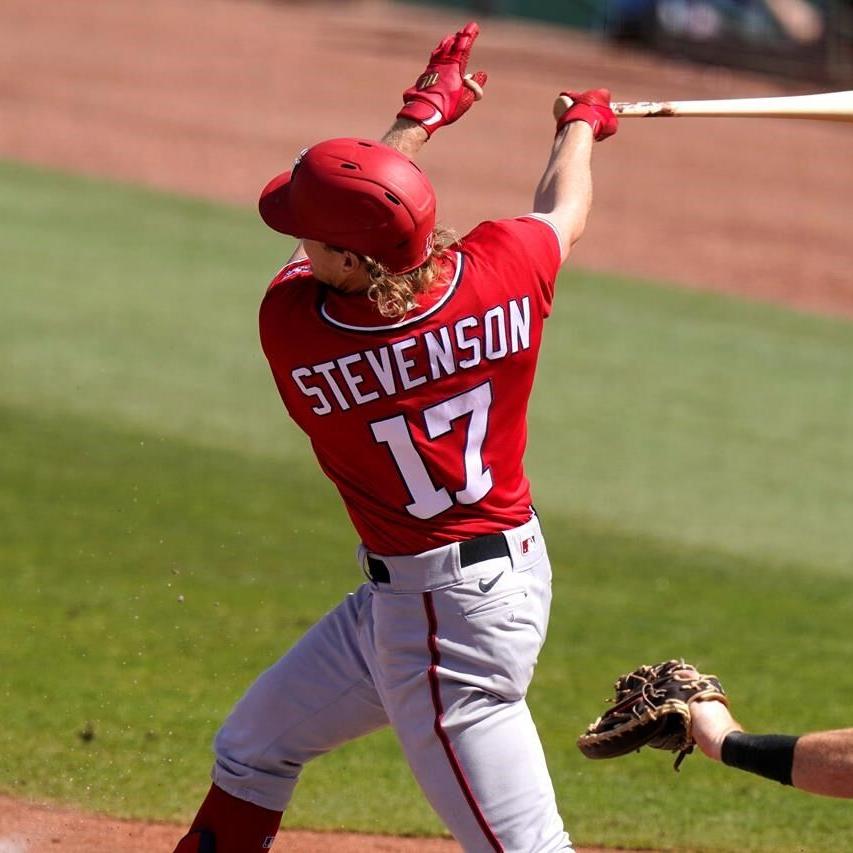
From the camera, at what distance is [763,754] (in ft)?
12.3

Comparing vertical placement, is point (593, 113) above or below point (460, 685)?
above

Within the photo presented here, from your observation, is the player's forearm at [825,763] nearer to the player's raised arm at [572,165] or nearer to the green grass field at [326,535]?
the player's raised arm at [572,165]

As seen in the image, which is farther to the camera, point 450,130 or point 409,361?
point 450,130

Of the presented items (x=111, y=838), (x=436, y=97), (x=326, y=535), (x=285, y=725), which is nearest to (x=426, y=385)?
(x=285, y=725)

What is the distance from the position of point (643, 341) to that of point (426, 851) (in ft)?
23.7

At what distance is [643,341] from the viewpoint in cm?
1181

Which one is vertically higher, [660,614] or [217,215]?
[217,215]

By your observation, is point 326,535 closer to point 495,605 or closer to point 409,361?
point 495,605

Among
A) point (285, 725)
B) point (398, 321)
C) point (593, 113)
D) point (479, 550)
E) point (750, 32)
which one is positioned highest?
point (750, 32)

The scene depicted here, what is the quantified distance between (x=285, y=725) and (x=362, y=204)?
128 cm

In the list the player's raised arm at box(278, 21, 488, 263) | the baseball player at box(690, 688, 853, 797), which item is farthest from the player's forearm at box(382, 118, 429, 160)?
the baseball player at box(690, 688, 853, 797)

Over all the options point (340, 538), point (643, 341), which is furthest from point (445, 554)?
point (643, 341)

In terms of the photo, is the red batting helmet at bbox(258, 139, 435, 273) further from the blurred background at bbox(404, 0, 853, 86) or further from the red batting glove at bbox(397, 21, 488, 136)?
the blurred background at bbox(404, 0, 853, 86)

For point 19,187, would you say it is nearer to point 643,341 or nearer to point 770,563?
point 643,341
